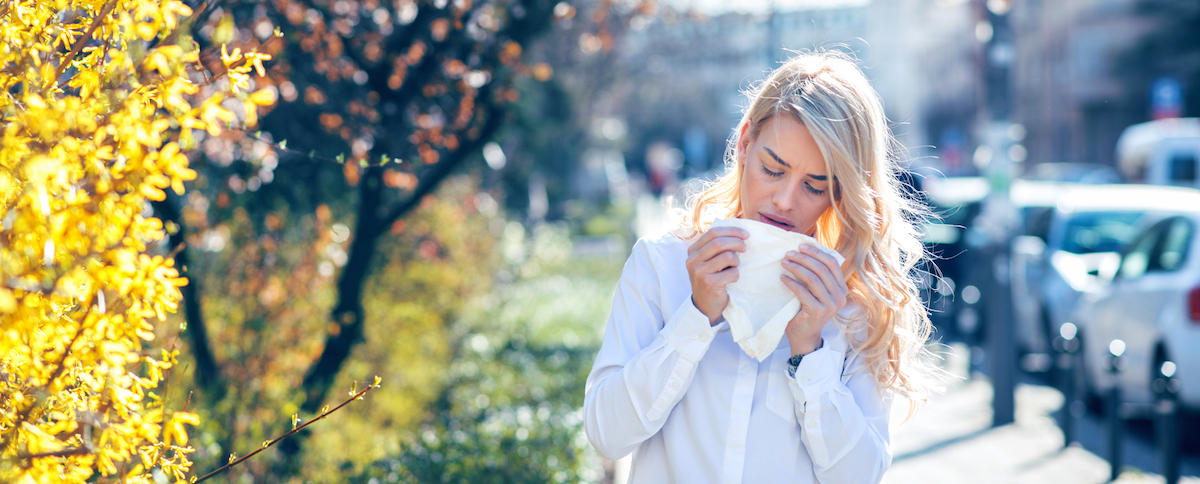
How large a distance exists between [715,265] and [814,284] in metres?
0.20

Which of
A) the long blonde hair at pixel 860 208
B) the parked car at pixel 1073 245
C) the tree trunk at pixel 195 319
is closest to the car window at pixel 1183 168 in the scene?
the parked car at pixel 1073 245

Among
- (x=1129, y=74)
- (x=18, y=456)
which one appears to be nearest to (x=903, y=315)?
(x=18, y=456)

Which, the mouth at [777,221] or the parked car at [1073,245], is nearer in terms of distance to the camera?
the mouth at [777,221]

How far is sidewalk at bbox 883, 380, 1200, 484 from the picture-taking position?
18.6ft

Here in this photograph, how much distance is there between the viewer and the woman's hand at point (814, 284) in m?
1.89

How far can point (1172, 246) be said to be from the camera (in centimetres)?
650

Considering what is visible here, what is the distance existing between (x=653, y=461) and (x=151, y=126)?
1.23 meters

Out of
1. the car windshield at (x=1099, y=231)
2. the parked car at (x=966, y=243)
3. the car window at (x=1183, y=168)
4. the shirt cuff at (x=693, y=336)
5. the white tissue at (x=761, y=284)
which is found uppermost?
the white tissue at (x=761, y=284)

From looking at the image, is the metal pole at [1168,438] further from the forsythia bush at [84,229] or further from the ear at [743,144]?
the forsythia bush at [84,229]

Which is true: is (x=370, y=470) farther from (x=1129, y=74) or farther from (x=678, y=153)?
(x=678, y=153)

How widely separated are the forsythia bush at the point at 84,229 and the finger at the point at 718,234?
896mm

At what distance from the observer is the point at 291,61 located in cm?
438

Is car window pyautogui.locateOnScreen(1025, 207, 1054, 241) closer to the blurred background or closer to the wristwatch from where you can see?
→ the blurred background

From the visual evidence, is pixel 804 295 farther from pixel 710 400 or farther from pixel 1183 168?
pixel 1183 168
